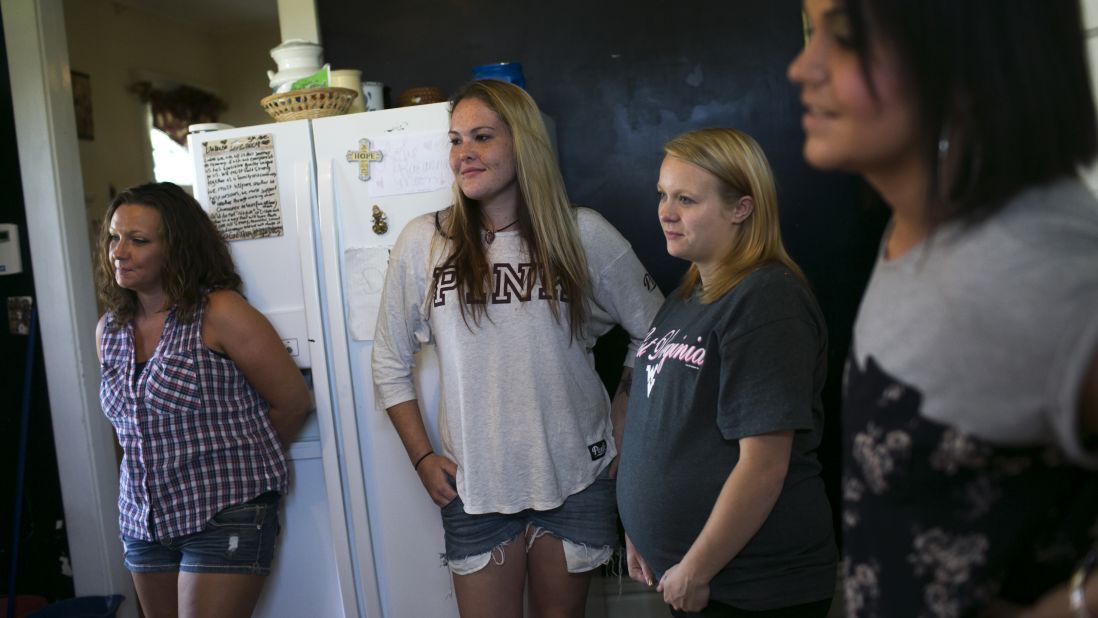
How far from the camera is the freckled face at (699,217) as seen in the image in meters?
1.57

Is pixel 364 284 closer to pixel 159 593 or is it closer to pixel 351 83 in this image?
pixel 351 83

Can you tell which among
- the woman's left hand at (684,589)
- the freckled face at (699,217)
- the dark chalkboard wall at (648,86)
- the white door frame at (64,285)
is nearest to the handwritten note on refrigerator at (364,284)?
the dark chalkboard wall at (648,86)

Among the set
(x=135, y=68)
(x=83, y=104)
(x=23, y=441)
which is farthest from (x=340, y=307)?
(x=135, y=68)

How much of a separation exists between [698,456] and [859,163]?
80 centimetres

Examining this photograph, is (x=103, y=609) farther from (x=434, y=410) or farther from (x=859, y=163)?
(x=859, y=163)

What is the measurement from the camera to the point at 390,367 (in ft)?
6.94

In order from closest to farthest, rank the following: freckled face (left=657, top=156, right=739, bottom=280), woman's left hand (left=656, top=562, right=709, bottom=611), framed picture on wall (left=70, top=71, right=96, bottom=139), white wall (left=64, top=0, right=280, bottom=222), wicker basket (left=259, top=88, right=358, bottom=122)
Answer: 1. woman's left hand (left=656, top=562, right=709, bottom=611)
2. freckled face (left=657, top=156, right=739, bottom=280)
3. wicker basket (left=259, top=88, right=358, bottom=122)
4. framed picture on wall (left=70, top=71, right=96, bottom=139)
5. white wall (left=64, top=0, right=280, bottom=222)

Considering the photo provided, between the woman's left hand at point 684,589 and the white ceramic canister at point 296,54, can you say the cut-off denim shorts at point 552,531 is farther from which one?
the white ceramic canister at point 296,54

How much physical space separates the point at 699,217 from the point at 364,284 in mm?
1079

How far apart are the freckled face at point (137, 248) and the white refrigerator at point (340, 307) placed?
0.25 meters

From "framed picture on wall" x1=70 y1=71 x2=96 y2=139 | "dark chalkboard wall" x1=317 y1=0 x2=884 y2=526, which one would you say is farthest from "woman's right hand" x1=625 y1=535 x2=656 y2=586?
"framed picture on wall" x1=70 y1=71 x2=96 y2=139

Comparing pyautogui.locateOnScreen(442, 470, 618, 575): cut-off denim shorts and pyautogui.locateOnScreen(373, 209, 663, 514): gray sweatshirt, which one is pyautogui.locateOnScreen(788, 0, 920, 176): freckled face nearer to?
pyautogui.locateOnScreen(373, 209, 663, 514): gray sweatshirt

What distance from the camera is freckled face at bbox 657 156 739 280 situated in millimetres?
1573

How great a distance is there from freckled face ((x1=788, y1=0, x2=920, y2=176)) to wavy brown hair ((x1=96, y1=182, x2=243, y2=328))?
1790mm
